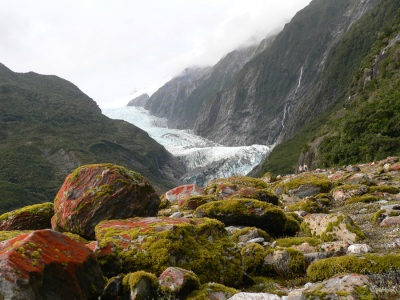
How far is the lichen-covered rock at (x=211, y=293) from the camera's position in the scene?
19.1 feet

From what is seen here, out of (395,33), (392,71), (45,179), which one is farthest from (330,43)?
(45,179)

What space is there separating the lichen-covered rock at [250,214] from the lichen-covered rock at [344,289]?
625 cm

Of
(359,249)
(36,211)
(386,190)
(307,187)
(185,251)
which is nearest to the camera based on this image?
(359,249)

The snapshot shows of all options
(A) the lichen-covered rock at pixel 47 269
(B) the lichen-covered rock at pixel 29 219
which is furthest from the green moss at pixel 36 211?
(A) the lichen-covered rock at pixel 47 269

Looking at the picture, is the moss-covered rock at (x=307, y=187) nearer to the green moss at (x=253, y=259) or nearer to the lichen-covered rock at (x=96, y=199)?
the lichen-covered rock at (x=96, y=199)

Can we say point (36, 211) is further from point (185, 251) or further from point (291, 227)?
point (291, 227)

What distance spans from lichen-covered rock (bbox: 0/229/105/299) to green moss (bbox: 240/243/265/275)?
3.56 meters

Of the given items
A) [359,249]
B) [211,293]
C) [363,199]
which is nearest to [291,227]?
[359,249]

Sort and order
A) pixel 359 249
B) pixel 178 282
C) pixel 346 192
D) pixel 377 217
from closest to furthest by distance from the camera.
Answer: pixel 178 282
pixel 359 249
pixel 377 217
pixel 346 192

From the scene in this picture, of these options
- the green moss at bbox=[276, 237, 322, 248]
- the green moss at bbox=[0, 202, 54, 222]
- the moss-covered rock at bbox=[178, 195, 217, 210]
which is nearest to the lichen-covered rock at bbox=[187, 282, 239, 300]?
the green moss at bbox=[276, 237, 322, 248]

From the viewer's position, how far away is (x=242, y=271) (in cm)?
754

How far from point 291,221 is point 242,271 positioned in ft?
16.4

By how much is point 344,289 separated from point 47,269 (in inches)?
185

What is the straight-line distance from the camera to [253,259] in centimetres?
830
